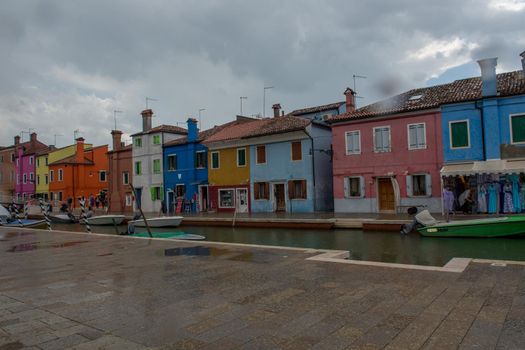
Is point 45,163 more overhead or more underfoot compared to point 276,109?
more underfoot

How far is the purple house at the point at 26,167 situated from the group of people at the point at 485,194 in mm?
50142

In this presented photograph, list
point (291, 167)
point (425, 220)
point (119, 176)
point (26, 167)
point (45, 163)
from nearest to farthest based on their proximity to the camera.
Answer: point (425, 220) < point (291, 167) < point (119, 176) < point (45, 163) < point (26, 167)

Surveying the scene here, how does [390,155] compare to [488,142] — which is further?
[390,155]

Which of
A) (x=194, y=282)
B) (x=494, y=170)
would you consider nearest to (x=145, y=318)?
(x=194, y=282)

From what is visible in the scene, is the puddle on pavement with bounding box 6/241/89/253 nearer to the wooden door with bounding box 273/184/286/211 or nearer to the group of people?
the group of people

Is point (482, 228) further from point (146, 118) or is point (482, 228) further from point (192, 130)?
point (146, 118)

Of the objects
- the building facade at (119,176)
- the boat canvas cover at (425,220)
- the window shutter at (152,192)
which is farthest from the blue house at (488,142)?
the building facade at (119,176)

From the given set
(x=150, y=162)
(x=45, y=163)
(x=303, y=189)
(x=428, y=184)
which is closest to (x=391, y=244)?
(x=428, y=184)

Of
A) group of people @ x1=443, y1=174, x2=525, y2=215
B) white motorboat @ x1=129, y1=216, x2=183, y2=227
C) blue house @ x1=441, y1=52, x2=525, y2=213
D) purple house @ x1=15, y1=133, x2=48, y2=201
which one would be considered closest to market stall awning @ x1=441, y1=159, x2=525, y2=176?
blue house @ x1=441, y1=52, x2=525, y2=213

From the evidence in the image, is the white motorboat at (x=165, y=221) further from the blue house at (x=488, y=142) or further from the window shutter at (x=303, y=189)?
the blue house at (x=488, y=142)

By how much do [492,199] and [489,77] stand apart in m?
6.00

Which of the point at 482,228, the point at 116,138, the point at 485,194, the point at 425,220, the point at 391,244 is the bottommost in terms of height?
the point at 391,244

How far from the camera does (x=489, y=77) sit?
21031mm

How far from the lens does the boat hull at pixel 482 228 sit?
15188 mm
